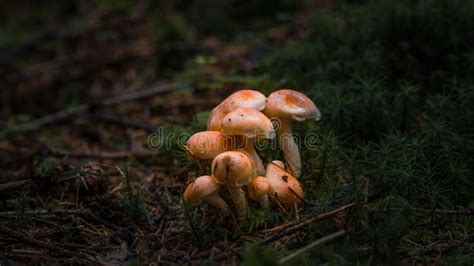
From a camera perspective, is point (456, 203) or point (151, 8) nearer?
point (456, 203)

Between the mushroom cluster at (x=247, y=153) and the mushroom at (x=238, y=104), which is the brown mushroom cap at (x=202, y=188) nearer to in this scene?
the mushroom cluster at (x=247, y=153)

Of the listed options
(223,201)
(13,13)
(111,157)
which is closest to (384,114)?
(223,201)

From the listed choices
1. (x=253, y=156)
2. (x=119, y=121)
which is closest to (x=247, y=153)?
(x=253, y=156)

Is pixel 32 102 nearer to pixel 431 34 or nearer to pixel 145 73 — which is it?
pixel 145 73

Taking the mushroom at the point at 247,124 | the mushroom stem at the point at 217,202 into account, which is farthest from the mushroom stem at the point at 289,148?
the mushroom stem at the point at 217,202

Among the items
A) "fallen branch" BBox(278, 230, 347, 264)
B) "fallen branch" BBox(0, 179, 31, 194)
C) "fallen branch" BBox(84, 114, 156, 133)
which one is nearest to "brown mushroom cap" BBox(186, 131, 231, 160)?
"fallen branch" BBox(278, 230, 347, 264)

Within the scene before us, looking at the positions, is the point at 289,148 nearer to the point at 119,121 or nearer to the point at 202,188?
the point at 202,188
